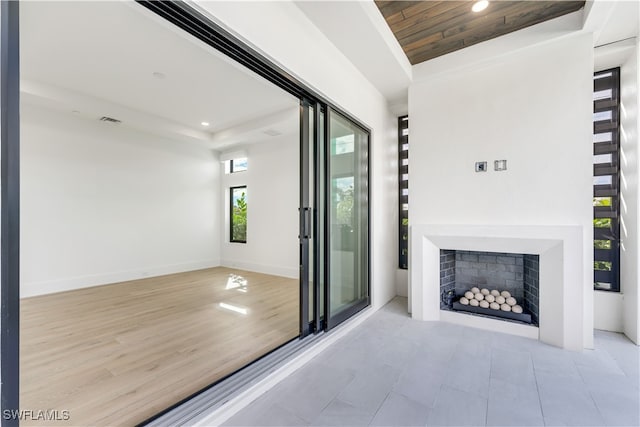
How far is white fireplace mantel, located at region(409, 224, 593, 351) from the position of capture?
245cm

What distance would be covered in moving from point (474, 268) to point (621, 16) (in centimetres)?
263

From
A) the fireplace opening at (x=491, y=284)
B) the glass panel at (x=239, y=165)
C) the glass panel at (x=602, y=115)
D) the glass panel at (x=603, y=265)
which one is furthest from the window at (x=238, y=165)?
the glass panel at (x=603, y=265)

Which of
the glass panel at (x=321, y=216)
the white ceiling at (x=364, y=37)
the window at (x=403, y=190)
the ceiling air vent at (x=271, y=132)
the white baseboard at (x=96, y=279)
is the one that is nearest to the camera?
the white ceiling at (x=364, y=37)

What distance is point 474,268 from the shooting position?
3324 mm

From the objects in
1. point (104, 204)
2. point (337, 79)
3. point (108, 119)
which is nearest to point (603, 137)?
point (337, 79)

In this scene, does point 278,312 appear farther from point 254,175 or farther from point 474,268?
point 254,175

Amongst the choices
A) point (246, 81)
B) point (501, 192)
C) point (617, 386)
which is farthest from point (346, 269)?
point (246, 81)

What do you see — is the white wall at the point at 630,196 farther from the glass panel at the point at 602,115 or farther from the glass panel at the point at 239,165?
the glass panel at the point at 239,165

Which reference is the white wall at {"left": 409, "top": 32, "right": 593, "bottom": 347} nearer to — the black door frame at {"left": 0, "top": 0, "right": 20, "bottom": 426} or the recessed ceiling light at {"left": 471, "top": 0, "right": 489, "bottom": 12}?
the recessed ceiling light at {"left": 471, "top": 0, "right": 489, "bottom": 12}

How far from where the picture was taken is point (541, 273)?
2660 mm

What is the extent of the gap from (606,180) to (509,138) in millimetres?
1119

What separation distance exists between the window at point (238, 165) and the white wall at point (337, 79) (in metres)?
3.72

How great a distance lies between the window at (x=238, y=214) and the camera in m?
6.47

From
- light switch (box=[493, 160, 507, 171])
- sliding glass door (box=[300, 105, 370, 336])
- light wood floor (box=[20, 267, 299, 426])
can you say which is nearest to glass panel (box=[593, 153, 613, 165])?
light switch (box=[493, 160, 507, 171])
